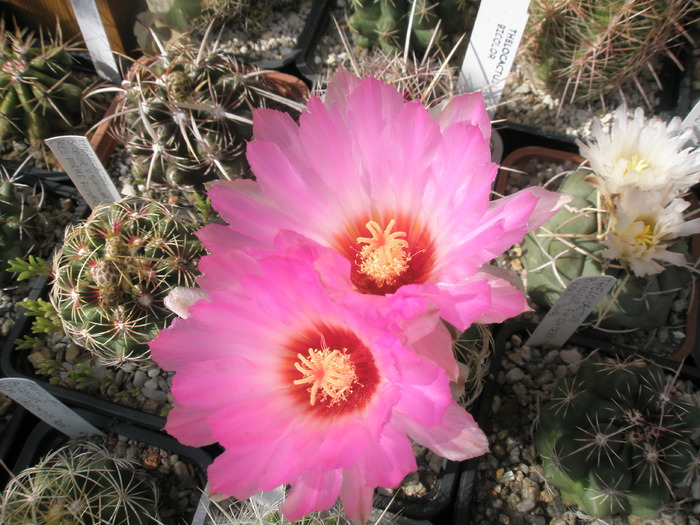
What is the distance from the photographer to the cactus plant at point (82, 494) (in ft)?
3.01

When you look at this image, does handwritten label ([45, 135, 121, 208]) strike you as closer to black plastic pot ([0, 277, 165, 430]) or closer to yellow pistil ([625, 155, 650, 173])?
black plastic pot ([0, 277, 165, 430])

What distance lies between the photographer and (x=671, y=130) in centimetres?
109

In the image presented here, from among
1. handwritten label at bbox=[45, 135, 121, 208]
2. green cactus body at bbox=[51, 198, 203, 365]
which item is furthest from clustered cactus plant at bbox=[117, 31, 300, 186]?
green cactus body at bbox=[51, 198, 203, 365]

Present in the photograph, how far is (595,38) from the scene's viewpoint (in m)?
1.39

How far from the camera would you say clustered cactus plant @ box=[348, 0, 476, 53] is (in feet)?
5.28

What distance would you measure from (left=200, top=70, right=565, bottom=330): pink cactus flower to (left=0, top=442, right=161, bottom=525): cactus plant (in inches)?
22.5

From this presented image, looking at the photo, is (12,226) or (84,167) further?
(12,226)

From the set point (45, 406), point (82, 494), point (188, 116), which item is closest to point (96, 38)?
point (188, 116)

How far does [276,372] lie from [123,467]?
1.82 ft

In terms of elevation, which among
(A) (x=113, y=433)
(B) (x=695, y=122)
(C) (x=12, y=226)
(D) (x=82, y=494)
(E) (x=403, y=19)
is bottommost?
(A) (x=113, y=433)

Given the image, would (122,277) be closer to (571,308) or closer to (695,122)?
(571,308)

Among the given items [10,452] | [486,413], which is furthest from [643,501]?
[10,452]

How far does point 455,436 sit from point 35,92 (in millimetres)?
1464

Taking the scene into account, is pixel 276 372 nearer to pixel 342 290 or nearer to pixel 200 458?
pixel 342 290
